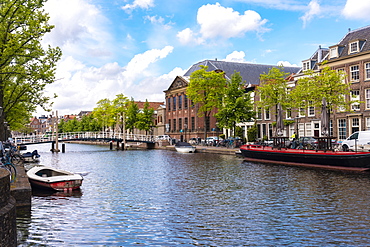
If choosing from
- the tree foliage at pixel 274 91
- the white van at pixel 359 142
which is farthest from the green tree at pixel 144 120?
the white van at pixel 359 142

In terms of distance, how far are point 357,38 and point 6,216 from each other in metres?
46.6

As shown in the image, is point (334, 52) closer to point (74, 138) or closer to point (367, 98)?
point (367, 98)

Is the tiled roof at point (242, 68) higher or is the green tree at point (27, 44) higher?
the tiled roof at point (242, 68)

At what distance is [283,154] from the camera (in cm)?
3300

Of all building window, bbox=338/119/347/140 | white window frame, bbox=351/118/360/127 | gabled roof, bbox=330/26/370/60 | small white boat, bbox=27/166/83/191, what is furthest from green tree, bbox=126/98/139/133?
small white boat, bbox=27/166/83/191

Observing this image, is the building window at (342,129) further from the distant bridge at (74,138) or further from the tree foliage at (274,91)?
the distant bridge at (74,138)

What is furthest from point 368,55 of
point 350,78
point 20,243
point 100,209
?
point 20,243

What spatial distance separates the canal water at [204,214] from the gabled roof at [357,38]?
25.7 metres

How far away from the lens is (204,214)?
45.2 feet

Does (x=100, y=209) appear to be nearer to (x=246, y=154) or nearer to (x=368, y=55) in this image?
(x=246, y=154)

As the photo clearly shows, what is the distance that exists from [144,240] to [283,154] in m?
24.5

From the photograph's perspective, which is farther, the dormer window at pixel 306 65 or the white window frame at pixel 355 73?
the dormer window at pixel 306 65

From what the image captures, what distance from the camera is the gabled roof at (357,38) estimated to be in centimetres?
4275

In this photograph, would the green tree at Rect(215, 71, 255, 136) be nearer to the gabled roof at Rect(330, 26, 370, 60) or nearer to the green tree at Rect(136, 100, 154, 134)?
the gabled roof at Rect(330, 26, 370, 60)
